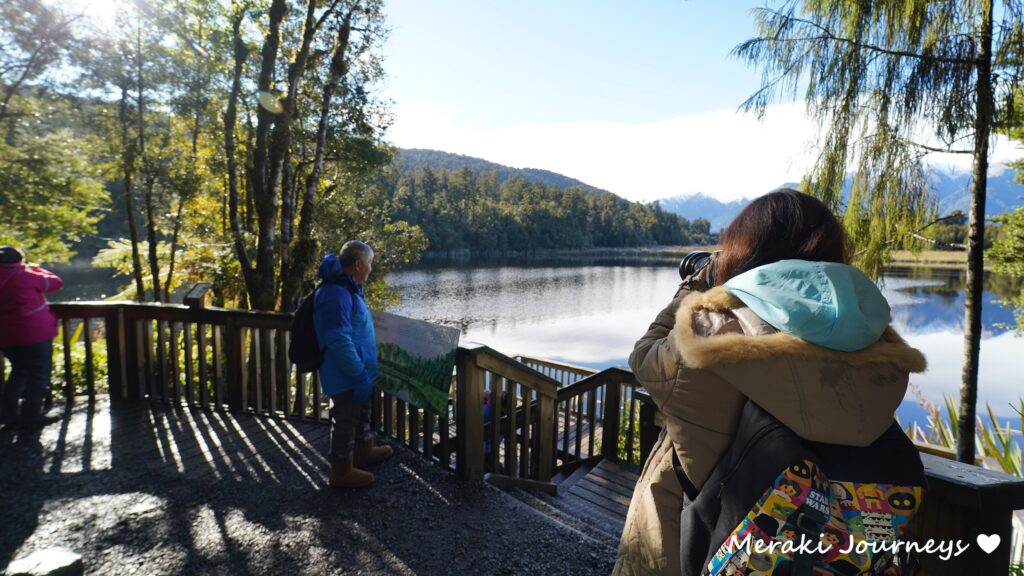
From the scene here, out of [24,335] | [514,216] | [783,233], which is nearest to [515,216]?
[514,216]

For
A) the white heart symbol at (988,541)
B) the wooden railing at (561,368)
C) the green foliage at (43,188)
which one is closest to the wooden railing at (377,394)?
the white heart symbol at (988,541)

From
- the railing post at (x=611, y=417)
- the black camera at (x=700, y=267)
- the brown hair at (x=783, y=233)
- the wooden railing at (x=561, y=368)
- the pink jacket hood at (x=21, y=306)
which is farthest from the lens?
the wooden railing at (x=561, y=368)

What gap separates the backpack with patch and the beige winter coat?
0.05 meters

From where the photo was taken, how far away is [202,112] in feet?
39.6

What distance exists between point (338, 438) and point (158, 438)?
6.32 ft

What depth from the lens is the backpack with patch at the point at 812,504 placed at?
100 cm

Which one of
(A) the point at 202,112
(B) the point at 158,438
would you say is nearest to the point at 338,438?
(B) the point at 158,438

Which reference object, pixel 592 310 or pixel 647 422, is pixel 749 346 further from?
pixel 592 310

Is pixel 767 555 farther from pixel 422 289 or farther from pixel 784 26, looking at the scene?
pixel 422 289

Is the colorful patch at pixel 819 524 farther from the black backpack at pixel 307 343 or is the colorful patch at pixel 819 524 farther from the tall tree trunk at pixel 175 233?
the tall tree trunk at pixel 175 233

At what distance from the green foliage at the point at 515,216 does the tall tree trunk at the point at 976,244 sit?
47.6 meters

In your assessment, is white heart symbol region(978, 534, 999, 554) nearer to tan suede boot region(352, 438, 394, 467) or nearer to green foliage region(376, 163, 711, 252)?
tan suede boot region(352, 438, 394, 467)

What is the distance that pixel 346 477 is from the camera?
324 centimetres

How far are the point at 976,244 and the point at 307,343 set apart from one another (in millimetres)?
4821
